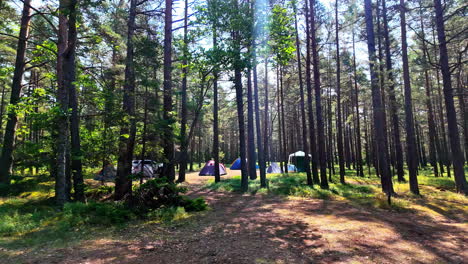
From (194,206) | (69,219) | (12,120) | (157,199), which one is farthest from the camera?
(12,120)

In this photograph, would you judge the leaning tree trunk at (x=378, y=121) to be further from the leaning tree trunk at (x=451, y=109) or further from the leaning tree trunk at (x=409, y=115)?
the leaning tree trunk at (x=451, y=109)

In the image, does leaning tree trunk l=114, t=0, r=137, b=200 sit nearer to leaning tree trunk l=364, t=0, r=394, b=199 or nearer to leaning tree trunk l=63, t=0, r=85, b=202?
leaning tree trunk l=63, t=0, r=85, b=202

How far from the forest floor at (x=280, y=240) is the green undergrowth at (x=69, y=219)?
0.27 metres

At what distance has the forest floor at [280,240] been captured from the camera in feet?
13.7

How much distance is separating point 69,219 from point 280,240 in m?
5.45

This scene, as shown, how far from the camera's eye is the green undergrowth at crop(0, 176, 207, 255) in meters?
5.22

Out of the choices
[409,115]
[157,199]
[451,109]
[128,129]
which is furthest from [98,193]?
[451,109]

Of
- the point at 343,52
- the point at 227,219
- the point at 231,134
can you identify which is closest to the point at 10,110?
the point at 227,219

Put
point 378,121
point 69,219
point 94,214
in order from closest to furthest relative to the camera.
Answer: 1. point 69,219
2. point 94,214
3. point 378,121

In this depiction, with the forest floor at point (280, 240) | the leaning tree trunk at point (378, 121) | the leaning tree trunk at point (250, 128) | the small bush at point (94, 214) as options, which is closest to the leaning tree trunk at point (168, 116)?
the small bush at point (94, 214)

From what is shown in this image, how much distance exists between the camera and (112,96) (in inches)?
311

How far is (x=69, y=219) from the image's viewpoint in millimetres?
6352

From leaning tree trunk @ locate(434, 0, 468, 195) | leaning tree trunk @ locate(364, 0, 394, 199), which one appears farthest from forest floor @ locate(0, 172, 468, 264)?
leaning tree trunk @ locate(434, 0, 468, 195)

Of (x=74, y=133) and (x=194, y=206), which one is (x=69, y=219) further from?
(x=74, y=133)
